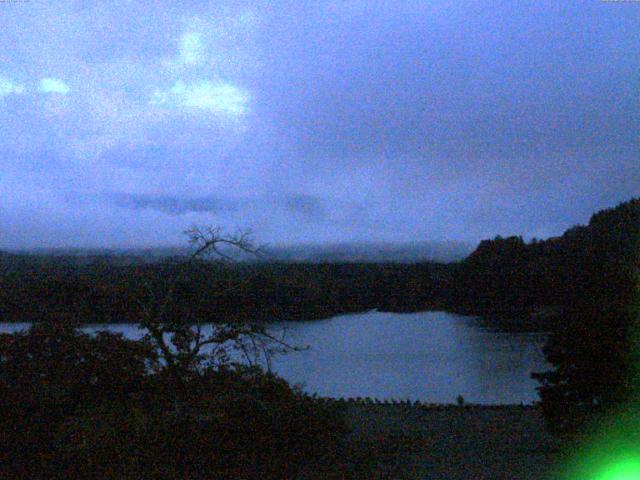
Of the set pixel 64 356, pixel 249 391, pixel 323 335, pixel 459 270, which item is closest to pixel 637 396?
pixel 249 391

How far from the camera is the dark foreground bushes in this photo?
33.5ft

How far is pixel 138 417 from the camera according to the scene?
1066 cm

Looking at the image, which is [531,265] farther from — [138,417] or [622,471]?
[138,417]

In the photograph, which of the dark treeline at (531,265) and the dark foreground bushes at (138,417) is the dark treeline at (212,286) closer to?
the dark treeline at (531,265)

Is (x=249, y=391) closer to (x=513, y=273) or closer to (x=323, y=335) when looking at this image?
(x=323, y=335)

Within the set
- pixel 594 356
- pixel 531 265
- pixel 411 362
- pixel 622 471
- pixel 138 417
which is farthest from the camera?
pixel 531 265

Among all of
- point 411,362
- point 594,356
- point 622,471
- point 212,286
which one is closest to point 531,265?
point 411,362

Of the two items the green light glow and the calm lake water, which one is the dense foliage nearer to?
the green light glow

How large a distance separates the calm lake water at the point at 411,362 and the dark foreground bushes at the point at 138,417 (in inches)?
158

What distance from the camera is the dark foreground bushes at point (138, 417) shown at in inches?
402

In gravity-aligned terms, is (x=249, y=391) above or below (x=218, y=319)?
below

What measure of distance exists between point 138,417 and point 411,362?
15527 mm

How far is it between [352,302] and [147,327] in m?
19.7

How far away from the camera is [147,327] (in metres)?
12.4
